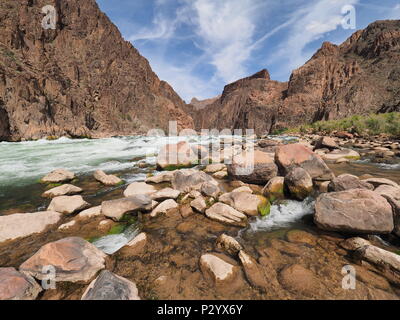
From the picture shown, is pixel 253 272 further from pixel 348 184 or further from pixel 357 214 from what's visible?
pixel 348 184

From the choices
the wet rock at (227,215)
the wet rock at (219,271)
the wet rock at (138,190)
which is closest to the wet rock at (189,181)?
the wet rock at (138,190)

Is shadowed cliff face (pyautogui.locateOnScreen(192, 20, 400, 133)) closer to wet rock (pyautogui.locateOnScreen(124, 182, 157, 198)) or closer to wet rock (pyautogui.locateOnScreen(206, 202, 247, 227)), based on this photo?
wet rock (pyautogui.locateOnScreen(206, 202, 247, 227))

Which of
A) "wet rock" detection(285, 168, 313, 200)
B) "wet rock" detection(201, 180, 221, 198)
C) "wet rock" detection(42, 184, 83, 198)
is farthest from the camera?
"wet rock" detection(42, 184, 83, 198)

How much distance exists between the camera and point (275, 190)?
14.7ft

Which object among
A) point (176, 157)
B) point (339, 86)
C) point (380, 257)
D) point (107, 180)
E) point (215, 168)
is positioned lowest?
point (380, 257)

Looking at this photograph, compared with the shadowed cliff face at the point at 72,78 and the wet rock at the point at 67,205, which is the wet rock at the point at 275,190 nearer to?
the wet rock at the point at 67,205

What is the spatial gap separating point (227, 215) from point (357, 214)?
199cm

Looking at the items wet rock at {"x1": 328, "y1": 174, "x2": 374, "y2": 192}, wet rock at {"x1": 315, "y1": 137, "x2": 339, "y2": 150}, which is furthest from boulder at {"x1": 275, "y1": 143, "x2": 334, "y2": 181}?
wet rock at {"x1": 315, "y1": 137, "x2": 339, "y2": 150}

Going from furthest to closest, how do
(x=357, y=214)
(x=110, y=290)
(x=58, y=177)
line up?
(x=58, y=177) → (x=357, y=214) → (x=110, y=290)

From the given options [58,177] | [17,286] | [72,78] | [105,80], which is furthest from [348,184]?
[105,80]

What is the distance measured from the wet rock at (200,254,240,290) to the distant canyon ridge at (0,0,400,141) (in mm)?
32165

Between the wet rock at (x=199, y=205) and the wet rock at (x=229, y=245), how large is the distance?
1060 millimetres

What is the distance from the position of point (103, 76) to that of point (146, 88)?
1630cm

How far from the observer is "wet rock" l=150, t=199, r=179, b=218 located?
3830 mm
